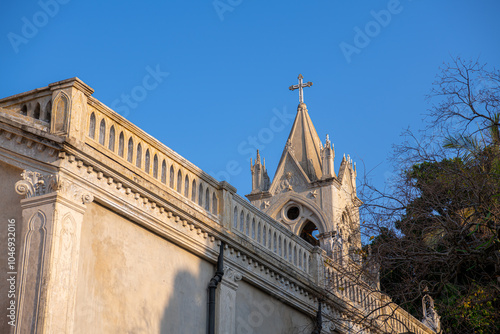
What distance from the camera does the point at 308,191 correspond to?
96.3 ft

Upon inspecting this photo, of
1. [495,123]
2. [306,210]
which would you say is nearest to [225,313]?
[495,123]

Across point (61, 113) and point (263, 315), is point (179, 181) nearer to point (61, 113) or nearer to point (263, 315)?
point (61, 113)

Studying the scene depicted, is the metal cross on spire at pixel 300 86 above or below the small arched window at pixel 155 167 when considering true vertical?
above

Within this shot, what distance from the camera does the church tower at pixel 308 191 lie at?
1125 inches

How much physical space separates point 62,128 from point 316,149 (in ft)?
65.8

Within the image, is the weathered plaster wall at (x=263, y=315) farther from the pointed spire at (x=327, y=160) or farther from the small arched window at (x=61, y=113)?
the pointed spire at (x=327, y=160)

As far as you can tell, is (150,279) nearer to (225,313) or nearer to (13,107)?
(225,313)

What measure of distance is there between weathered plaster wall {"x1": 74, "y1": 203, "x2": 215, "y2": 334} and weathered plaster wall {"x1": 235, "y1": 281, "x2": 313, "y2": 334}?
1.24 m

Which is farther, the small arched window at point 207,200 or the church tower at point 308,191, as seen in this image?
the church tower at point 308,191

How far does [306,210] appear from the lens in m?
29.1

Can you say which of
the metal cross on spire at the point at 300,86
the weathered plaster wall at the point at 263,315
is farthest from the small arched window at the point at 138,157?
the metal cross on spire at the point at 300,86

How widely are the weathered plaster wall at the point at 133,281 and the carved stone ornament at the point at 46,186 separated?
0.44 meters

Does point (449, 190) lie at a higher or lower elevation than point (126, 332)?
higher

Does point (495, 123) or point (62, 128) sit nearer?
point (62, 128)
